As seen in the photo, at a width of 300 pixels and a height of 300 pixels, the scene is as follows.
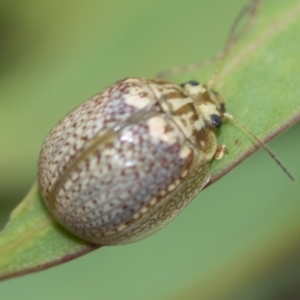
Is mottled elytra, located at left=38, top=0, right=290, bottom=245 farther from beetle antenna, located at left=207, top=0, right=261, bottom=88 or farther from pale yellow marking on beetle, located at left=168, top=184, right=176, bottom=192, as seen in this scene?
beetle antenna, located at left=207, top=0, right=261, bottom=88

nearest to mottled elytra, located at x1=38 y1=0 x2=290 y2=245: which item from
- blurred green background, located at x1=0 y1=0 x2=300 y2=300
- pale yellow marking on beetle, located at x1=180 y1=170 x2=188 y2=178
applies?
pale yellow marking on beetle, located at x1=180 y1=170 x2=188 y2=178

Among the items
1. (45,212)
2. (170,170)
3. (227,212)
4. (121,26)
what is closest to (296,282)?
(227,212)

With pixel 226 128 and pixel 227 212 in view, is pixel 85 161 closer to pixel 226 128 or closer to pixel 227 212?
pixel 226 128

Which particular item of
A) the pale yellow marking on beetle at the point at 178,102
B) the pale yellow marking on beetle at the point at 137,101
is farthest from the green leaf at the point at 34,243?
the pale yellow marking on beetle at the point at 178,102

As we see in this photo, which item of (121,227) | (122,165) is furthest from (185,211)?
(122,165)

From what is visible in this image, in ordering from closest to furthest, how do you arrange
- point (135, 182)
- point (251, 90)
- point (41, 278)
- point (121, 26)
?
point (135, 182) < point (251, 90) < point (41, 278) < point (121, 26)

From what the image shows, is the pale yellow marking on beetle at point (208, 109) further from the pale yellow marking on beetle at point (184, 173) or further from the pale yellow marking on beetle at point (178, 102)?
the pale yellow marking on beetle at point (184, 173)

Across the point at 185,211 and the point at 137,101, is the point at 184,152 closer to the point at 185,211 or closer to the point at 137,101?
the point at 137,101
